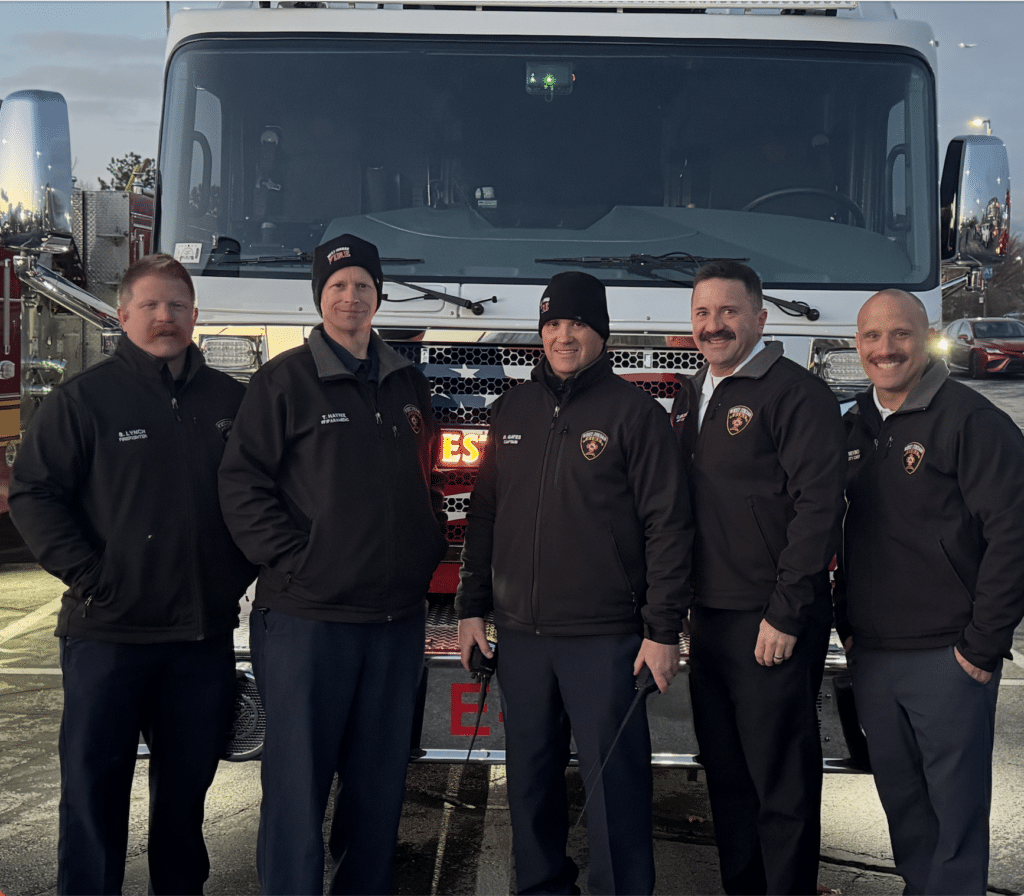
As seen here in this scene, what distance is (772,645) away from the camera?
10.2ft

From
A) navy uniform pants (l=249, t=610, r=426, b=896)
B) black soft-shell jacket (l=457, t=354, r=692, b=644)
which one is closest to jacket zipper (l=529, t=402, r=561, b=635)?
black soft-shell jacket (l=457, t=354, r=692, b=644)

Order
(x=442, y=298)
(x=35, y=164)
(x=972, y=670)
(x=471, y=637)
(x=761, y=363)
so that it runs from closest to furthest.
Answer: (x=972, y=670)
(x=761, y=363)
(x=471, y=637)
(x=35, y=164)
(x=442, y=298)

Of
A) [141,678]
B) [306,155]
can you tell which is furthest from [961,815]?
[306,155]

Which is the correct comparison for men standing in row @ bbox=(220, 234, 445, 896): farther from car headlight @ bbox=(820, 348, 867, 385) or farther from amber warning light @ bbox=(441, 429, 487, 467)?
car headlight @ bbox=(820, 348, 867, 385)

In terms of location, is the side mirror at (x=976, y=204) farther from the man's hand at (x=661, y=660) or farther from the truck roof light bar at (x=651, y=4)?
the man's hand at (x=661, y=660)

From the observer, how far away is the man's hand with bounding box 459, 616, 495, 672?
3377 mm

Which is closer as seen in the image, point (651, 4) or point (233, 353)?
point (233, 353)

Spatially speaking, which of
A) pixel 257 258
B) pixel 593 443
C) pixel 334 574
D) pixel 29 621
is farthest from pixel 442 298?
pixel 29 621

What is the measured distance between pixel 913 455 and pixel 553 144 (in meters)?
1.75

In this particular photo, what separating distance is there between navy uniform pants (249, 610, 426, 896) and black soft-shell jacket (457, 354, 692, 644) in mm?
376

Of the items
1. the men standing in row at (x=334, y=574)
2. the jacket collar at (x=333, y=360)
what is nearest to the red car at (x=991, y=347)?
the jacket collar at (x=333, y=360)

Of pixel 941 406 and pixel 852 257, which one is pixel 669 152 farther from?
pixel 941 406

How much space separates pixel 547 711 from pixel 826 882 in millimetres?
1317

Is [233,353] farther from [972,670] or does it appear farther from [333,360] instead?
[972,670]
